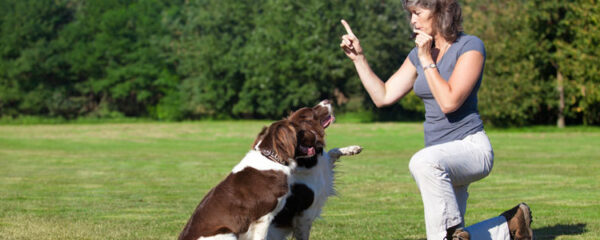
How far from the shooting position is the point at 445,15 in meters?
4.87

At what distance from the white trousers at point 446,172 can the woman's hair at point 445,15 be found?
0.78m

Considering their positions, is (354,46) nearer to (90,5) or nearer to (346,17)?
(346,17)

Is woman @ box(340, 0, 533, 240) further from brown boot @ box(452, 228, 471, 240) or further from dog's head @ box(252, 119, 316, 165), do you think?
dog's head @ box(252, 119, 316, 165)

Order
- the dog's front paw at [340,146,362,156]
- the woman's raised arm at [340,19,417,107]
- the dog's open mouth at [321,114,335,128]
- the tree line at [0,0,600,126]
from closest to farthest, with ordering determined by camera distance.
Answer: the woman's raised arm at [340,19,417,107] → the dog's open mouth at [321,114,335,128] → the dog's front paw at [340,146,362,156] → the tree line at [0,0,600,126]

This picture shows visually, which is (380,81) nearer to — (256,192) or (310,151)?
(310,151)

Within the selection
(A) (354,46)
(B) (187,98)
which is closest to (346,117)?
(B) (187,98)

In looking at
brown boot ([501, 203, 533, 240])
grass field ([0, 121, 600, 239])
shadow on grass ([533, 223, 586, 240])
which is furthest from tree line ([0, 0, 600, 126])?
brown boot ([501, 203, 533, 240])

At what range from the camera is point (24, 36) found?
6050cm

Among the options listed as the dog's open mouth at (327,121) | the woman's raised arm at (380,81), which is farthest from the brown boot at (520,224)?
the dog's open mouth at (327,121)

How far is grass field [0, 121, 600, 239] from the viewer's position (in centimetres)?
794

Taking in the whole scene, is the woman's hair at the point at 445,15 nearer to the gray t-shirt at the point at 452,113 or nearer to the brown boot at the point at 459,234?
the gray t-shirt at the point at 452,113

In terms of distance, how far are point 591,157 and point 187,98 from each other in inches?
1741

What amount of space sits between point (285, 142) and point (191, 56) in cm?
5568

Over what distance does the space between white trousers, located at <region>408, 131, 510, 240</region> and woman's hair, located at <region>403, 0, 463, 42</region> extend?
78cm
